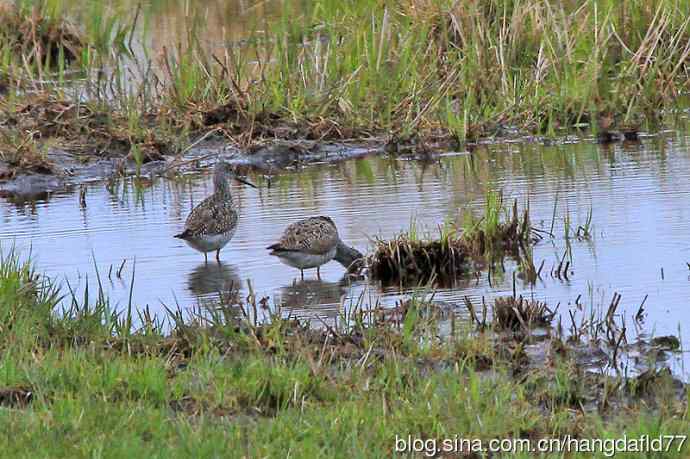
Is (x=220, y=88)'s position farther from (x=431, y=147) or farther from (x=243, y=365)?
(x=243, y=365)

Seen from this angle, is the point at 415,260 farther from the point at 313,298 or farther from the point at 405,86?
the point at 405,86

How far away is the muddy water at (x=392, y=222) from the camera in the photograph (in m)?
9.49

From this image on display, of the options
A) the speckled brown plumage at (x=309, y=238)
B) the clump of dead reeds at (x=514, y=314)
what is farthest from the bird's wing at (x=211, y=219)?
the clump of dead reeds at (x=514, y=314)

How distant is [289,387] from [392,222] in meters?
5.23

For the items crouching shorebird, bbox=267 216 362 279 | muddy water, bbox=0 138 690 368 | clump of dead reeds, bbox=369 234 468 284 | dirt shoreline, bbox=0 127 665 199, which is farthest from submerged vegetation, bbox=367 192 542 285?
dirt shoreline, bbox=0 127 665 199

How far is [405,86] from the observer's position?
52.5 feet

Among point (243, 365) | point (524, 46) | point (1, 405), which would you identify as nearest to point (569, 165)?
point (524, 46)

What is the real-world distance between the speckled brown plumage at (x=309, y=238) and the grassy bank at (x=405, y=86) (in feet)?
15.9

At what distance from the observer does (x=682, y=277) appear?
9.38m

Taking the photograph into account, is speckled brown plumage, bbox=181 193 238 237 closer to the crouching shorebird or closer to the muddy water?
the muddy water

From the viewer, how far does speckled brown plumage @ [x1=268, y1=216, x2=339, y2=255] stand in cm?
1010

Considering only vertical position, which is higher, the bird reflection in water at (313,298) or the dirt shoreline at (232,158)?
the dirt shoreline at (232,158)

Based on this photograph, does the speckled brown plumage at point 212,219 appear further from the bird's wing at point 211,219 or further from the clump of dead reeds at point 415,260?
the clump of dead reeds at point 415,260

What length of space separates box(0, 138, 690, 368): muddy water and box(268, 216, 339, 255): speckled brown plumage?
28cm
